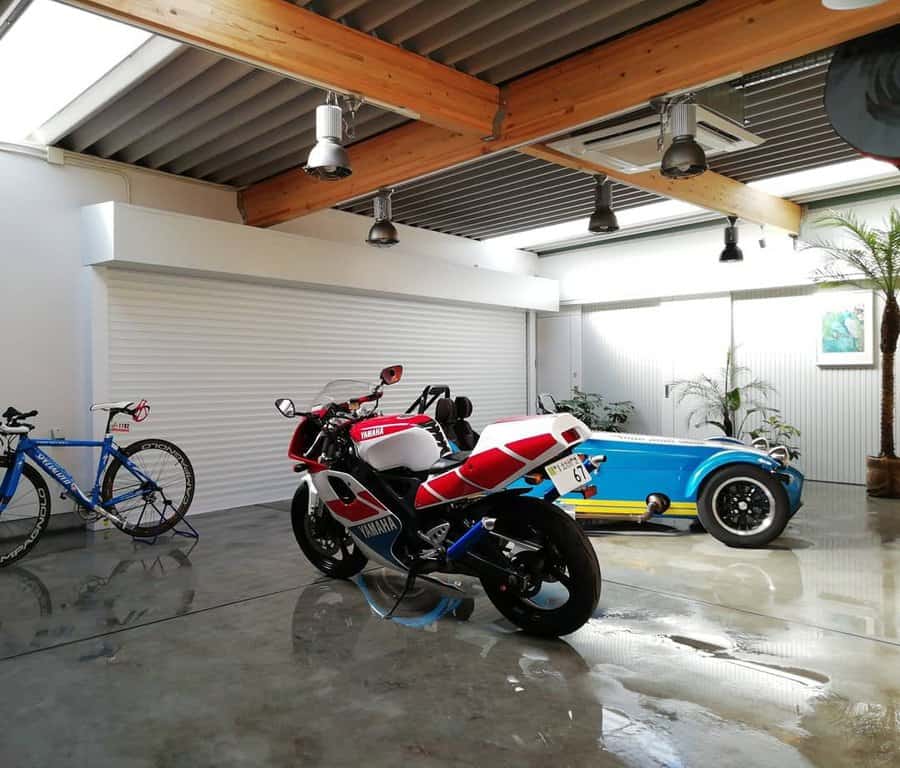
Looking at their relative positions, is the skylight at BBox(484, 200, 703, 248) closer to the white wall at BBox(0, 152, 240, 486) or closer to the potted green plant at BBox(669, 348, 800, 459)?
the potted green plant at BBox(669, 348, 800, 459)

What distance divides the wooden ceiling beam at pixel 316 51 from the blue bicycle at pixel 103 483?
118 inches

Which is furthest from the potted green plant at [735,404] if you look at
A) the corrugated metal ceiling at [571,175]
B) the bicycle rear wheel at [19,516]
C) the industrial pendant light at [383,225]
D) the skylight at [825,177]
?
the bicycle rear wheel at [19,516]

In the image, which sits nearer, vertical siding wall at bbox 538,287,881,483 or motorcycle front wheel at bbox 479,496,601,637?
motorcycle front wheel at bbox 479,496,601,637

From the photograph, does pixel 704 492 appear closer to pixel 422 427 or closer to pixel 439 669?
pixel 422 427

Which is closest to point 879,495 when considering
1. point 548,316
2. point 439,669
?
point 548,316

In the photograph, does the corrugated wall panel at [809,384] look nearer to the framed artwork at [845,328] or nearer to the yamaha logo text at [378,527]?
the framed artwork at [845,328]

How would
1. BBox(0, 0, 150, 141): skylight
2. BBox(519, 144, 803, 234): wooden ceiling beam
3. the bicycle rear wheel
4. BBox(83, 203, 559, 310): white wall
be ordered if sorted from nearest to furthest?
BBox(0, 0, 150, 141): skylight
the bicycle rear wheel
BBox(519, 144, 803, 234): wooden ceiling beam
BBox(83, 203, 559, 310): white wall

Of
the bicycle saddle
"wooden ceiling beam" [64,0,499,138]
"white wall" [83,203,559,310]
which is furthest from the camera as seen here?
"white wall" [83,203,559,310]

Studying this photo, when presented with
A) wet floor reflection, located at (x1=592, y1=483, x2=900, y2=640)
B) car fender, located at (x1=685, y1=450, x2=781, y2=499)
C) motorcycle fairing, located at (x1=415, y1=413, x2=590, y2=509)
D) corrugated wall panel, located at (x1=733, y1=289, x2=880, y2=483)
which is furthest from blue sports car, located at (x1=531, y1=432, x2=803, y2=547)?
corrugated wall panel, located at (x1=733, y1=289, x2=880, y2=483)

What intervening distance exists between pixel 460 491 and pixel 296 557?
2.02 meters

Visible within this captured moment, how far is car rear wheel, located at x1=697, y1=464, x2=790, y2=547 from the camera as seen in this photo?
5.05 meters

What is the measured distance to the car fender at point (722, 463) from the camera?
16.7 feet

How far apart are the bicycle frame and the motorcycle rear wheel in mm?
1783

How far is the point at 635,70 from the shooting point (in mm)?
4270
